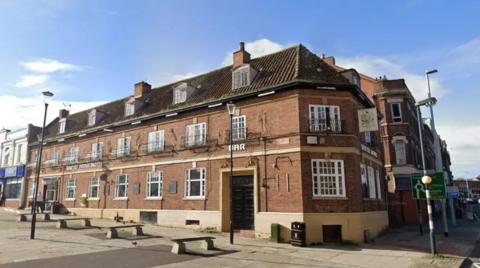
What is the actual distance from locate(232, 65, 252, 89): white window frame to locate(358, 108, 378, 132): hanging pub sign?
704cm

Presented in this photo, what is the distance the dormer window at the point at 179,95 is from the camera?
25.4 meters

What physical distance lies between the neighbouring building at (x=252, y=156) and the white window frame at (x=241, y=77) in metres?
0.09

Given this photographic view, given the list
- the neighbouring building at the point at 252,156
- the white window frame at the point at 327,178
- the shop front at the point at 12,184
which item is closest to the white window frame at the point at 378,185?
the neighbouring building at the point at 252,156

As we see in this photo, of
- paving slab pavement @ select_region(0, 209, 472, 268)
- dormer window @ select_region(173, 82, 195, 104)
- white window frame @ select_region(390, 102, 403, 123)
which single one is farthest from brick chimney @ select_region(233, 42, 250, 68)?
white window frame @ select_region(390, 102, 403, 123)

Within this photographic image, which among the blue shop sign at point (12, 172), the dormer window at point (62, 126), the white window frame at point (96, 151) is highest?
the dormer window at point (62, 126)

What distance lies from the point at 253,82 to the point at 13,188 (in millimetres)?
34664

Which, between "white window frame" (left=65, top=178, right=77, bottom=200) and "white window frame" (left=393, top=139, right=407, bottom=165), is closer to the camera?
"white window frame" (left=65, top=178, right=77, bottom=200)

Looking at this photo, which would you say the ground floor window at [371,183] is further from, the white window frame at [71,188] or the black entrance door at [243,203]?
the white window frame at [71,188]

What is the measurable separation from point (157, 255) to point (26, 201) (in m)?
32.7

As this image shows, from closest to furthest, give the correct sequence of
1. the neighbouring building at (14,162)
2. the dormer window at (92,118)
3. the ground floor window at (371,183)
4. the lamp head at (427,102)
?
the lamp head at (427,102) < the ground floor window at (371,183) < the dormer window at (92,118) < the neighbouring building at (14,162)

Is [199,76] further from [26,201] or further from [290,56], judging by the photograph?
[26,201]

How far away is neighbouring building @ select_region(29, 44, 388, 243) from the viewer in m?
18.5

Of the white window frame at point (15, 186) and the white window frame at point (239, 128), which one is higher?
the white window frame at point (239, 128)

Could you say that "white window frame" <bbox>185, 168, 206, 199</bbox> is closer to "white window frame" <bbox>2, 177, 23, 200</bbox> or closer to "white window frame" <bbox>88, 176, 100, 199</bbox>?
"white window frame" <bbox>88, 176, 100, 199</bbox>
